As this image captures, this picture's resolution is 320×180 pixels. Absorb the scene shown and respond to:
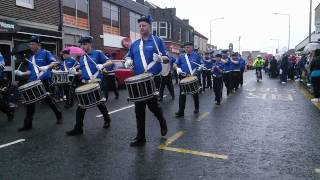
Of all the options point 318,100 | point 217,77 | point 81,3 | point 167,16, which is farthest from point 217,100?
point 167,16

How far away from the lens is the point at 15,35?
1794 cm

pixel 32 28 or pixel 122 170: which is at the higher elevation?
pixel 32 28

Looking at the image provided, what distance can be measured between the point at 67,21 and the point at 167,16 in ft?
96.8

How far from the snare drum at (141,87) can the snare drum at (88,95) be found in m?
1.10

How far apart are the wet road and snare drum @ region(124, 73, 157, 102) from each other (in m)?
0.83

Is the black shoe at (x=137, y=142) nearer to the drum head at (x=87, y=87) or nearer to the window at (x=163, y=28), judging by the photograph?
the drum head at (x=87, y=87)

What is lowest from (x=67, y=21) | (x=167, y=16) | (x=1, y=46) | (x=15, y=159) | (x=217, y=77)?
(x=15, y=159)

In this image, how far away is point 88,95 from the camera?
7883 millimetres

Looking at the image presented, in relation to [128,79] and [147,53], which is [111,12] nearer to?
[147,53]

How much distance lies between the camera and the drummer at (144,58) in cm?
718

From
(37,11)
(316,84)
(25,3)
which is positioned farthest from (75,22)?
(316,84)

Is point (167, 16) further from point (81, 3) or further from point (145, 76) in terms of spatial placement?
point (145, 76)

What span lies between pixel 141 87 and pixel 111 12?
24534 mm

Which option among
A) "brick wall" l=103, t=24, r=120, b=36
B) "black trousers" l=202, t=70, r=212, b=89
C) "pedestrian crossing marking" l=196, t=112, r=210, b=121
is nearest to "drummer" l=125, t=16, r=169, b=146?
"pedestrian crossing marking" l=196, t=112, r=210, b=121
